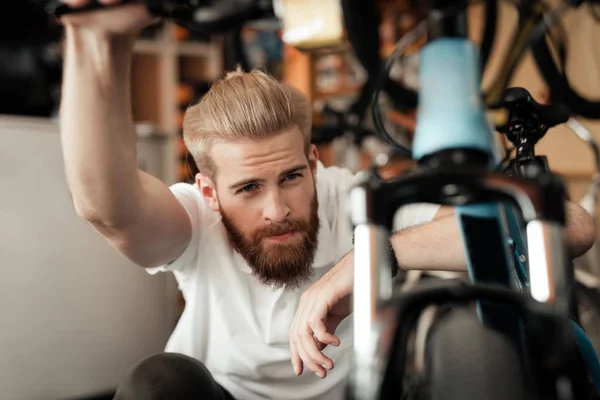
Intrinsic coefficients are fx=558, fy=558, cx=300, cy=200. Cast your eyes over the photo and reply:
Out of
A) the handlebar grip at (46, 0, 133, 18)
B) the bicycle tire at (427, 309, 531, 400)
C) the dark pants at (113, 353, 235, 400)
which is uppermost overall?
the handlebar grip at (46, 0, 133, 18)

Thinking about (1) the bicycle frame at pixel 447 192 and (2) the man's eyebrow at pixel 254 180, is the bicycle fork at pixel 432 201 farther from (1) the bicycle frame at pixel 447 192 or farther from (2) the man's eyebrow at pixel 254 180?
(2) the man's eyebrow at pixel 254 180

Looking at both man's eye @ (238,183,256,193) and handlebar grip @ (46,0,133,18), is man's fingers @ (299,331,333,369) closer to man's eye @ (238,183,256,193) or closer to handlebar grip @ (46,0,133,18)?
man's eye @ (238,183,256,193)

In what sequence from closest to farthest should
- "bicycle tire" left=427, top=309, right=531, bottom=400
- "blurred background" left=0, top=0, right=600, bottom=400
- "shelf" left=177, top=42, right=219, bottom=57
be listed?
"bicycle tire" left=427, top=309, right=531, bottom=400, "blurred background" left=0, top=0, right=600, bottom=400, "shelf" left=177, top=42, right=219, bottom=57

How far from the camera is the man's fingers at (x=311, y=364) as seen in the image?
509mm

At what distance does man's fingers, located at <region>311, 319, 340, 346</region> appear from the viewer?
511mm

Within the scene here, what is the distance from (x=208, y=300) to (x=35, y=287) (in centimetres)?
61

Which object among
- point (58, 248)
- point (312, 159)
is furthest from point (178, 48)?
point (312, 159)

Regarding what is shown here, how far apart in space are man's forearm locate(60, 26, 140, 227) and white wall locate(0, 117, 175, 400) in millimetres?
741

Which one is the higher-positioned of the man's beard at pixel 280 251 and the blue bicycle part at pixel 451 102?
the blue bicycle part at pixel 451 102

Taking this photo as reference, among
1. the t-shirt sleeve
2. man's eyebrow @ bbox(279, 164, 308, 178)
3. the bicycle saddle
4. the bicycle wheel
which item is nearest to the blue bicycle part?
the bicycle saddle

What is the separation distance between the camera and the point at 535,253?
1.14ft

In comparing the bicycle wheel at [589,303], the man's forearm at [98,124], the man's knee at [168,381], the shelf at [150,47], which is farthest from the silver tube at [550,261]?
the shelf at [150,47]

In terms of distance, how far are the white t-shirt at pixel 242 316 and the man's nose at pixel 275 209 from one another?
8 centimetres

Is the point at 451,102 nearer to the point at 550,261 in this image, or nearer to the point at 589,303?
the point at 550,261
